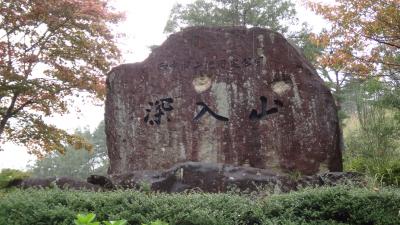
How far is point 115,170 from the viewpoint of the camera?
794 centimetres

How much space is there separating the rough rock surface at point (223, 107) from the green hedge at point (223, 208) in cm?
226

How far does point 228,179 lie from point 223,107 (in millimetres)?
1408

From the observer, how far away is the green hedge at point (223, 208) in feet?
14.5

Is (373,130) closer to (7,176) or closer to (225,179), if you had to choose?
(225,179)

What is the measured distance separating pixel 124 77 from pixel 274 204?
14.1ft

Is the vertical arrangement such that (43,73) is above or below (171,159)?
above

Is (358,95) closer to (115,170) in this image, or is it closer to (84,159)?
(115,170)

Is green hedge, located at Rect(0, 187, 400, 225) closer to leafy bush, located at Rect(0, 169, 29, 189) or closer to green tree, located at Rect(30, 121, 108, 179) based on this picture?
leafy bush, located at Rect(0, 169, 29, 189)

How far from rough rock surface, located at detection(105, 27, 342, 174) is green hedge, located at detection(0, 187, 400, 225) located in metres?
2.26

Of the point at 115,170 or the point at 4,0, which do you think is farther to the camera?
the point at 4,0

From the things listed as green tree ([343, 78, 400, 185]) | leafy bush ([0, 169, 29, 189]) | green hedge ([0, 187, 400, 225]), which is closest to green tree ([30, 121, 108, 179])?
leafy bush ([0, 169, 29, 189])

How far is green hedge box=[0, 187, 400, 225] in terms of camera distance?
441cm

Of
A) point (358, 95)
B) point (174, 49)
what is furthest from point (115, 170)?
point (358, 95)

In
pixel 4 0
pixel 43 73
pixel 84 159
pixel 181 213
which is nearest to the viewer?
pixel 181 213
